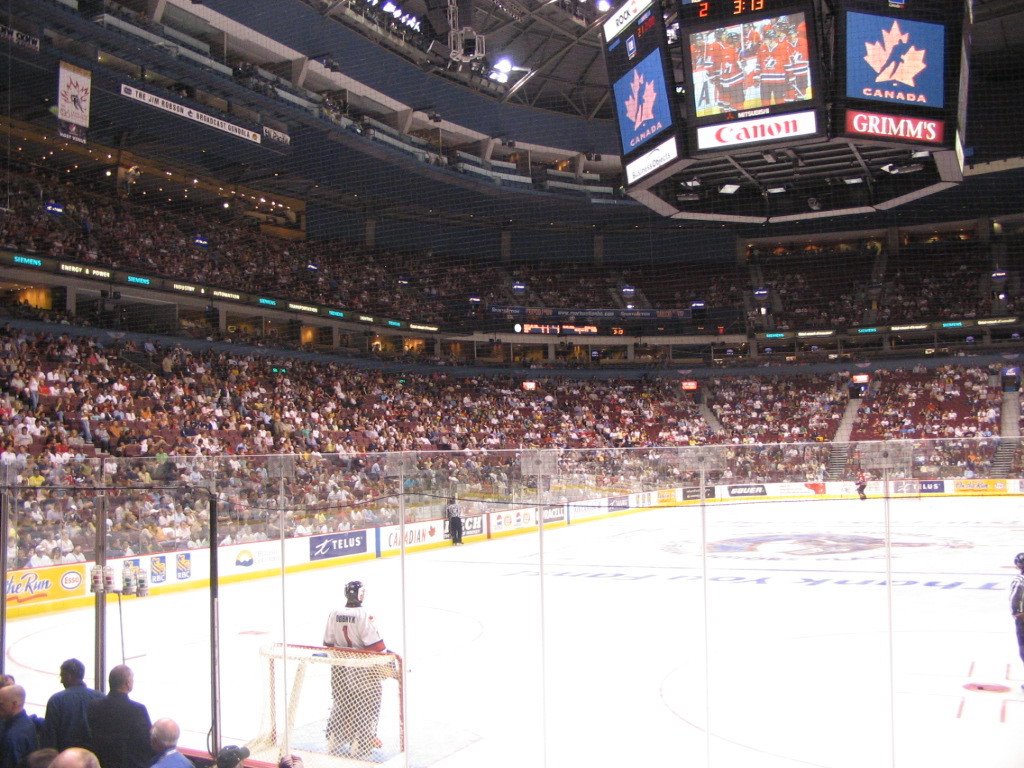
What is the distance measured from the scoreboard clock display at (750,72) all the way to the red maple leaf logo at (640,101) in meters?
0.98

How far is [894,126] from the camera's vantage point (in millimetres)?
15969

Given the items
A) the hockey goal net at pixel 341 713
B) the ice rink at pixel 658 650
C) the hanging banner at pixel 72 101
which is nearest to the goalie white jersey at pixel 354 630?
the hockey goal net at pixel 341 713

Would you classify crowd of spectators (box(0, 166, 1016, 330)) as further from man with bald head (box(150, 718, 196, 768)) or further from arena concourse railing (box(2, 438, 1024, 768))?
man with bald head (box(150, 718, 196, 768))

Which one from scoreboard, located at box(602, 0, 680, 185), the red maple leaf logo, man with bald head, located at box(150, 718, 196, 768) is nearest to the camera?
man with bald head, located at box(150, 718, 196, 768)

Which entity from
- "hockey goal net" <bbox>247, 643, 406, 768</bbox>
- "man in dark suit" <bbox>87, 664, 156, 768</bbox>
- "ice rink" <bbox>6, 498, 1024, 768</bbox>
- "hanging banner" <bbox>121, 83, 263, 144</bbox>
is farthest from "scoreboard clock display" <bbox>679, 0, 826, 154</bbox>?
"hanging banner" <bbox>121, 83, 263, 144</bbox>

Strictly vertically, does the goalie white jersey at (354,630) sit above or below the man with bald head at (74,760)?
below

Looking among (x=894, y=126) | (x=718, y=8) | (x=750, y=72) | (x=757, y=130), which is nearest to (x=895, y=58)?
(x=894, y=126)

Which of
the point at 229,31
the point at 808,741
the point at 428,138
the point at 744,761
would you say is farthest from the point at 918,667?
the point at 428,138

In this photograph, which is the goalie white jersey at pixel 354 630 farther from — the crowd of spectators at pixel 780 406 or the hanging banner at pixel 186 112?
the crowd of spectators at pixel 780 406

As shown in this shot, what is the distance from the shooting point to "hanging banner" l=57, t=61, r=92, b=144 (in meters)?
20.7

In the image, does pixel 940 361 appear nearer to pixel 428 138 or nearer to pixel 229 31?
pixel 428 138

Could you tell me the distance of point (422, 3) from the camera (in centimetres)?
3200

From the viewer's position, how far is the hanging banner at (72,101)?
67.9 ft

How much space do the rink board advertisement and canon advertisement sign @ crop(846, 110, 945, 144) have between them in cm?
753
